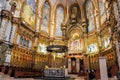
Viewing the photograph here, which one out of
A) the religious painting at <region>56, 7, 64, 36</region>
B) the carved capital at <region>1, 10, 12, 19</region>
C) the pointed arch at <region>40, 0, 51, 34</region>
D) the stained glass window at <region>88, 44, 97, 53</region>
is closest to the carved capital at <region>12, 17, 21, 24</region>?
the carved capital at <region>1, 10, 12, 19</region>

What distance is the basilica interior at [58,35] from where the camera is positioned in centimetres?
1506

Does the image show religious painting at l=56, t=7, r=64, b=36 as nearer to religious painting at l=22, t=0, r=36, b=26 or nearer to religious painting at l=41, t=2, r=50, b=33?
religious painting at l=41, t=2, r=50, b=33

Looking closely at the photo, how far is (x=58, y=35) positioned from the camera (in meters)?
26.0

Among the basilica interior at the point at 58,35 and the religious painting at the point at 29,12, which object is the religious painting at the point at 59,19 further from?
the religious painting at the point at 29,12

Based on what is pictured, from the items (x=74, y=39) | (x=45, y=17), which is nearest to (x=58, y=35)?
(x=74, y=39)

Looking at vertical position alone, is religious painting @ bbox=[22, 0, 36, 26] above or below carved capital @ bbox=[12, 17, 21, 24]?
above

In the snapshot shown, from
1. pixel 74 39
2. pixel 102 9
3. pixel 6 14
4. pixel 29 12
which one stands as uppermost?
pixel 102 9

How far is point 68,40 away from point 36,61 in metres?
8.58

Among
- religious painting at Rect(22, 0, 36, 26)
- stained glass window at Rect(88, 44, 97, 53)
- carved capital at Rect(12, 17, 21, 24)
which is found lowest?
stained glass window at Rect(88, 44, 97, 53)

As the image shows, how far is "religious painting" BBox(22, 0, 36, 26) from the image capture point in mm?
19977

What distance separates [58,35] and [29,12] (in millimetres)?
8344

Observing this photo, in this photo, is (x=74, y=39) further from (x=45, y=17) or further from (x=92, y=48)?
(x=45, y=17)

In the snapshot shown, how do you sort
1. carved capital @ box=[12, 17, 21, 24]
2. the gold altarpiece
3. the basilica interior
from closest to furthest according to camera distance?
the basilica interior < carved capital @ box=[12, 17, 21, 24] < the gold altarpiece

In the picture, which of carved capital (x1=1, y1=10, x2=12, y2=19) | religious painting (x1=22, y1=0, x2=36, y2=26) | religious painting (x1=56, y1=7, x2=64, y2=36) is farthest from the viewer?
religious painting (x1=56, y1=7, x2=64, y2=36)
